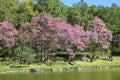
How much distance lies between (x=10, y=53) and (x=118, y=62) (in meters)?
22.8

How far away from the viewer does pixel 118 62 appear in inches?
2795

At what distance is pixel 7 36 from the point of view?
67375mm

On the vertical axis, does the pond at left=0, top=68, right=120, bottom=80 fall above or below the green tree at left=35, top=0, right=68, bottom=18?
below

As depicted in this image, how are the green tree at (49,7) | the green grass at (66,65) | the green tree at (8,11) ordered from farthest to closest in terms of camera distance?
1. the green tree at (49,7)
2. the green tree at (8,11)
3. the green grass at (66,65)

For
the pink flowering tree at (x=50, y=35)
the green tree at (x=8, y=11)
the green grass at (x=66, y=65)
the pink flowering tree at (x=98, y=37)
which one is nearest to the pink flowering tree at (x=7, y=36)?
the pink flowering tree at (x=50, y=35)

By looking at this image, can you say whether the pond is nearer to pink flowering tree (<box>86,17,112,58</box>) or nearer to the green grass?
the green grass

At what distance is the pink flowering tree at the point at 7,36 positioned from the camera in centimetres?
6631

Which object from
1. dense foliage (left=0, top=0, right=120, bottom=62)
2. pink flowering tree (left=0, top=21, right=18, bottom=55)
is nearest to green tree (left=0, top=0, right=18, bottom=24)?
dense foliage (left=0, top=0, right=120, bottom=62)

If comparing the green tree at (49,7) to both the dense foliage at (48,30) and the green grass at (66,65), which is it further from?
the green grass at (66,65)

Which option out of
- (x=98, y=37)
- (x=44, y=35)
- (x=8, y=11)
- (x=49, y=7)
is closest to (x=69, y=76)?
(x=44, y=35)

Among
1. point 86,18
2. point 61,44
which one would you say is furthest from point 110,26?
point 61,44

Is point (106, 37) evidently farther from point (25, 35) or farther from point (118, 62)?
A: point (25, 35)

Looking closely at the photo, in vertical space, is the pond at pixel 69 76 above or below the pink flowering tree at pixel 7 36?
below

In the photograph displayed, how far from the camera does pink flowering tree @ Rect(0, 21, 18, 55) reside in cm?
6631
